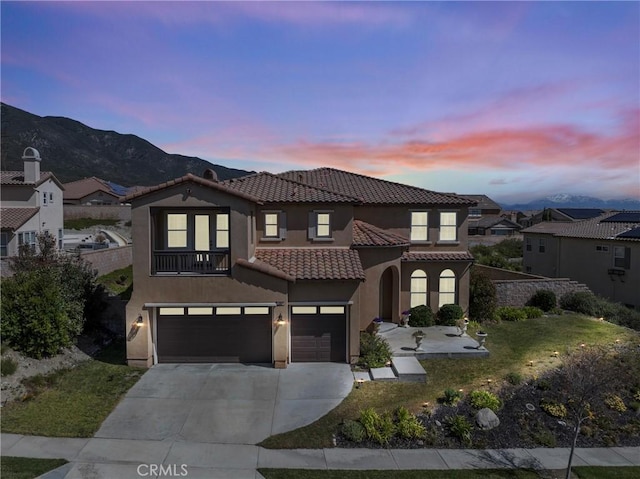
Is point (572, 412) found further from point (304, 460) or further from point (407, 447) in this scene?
point (304, 460)

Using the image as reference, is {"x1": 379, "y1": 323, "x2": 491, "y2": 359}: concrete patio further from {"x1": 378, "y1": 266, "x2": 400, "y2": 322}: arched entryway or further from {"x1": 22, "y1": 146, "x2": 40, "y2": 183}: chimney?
{"x1": 22, "y1": 146, "x2": 40, "y2": 183}: chimney

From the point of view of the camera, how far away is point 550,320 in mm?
22391

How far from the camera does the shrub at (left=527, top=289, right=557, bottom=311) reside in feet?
78.6

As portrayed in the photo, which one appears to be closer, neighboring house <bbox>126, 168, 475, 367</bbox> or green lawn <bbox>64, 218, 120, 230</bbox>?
neighboring house <bbox>126, 168, 475, 367</bbox>

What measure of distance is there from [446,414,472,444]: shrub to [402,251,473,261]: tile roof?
10015mm

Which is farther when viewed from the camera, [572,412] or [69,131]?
[69,131]

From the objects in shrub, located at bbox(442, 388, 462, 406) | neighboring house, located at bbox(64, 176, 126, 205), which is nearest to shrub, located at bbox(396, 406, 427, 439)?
shrub, located at bbox(442, 388, 462, 406)

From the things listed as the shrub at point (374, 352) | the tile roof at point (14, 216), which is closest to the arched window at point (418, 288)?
the shrub at point (374, 352)

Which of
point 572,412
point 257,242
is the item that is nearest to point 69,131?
point 257,242

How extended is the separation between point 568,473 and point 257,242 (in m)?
14.1

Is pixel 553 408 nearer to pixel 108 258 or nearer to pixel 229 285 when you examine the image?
pixel 229 285

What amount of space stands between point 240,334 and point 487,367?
986 cm

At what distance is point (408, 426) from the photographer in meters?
11.8

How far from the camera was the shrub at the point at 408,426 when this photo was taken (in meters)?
11.6
